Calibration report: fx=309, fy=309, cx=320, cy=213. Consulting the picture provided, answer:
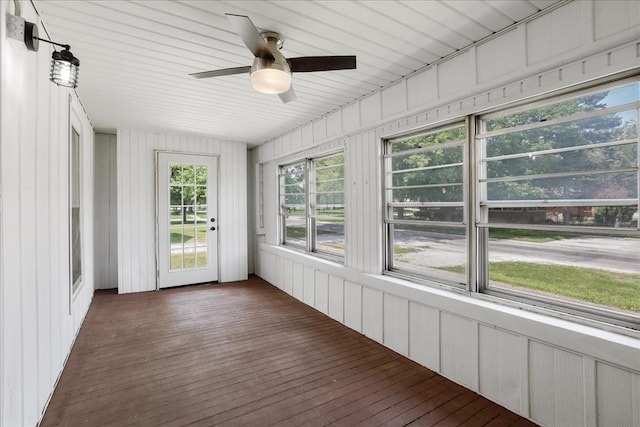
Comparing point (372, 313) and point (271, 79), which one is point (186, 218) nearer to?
point (372, 313)

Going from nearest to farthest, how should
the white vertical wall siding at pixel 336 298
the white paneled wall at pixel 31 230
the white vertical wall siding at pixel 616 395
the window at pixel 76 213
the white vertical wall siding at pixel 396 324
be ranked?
1. the white paneled wall at pixel 31 230
2. the white vertical wall siding at pixel 616 395
3. the white vertical wall siding at pixel 396 324
4. the window at pixel 76 213
5. the white vertical wall siding at pixel 336 298

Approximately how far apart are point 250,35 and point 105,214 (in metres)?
4.68

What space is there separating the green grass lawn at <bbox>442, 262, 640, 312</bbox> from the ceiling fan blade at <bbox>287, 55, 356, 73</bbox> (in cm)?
180

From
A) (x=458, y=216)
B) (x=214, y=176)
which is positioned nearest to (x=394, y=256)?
(x=458, y=216)

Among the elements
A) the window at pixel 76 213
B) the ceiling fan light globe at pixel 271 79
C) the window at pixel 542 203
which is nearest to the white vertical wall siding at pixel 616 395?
the window at pixel 542 203

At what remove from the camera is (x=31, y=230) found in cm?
175

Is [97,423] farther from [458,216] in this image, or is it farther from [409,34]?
[409,34]

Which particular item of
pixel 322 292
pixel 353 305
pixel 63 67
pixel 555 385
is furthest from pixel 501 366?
pixel 63 67

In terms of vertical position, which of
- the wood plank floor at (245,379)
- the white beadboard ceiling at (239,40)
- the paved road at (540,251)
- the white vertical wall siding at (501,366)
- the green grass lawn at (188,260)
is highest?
the white beadboard ceiling at (239,40)

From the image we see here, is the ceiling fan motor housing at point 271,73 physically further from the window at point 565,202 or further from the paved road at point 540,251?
the paved road at point 540,251

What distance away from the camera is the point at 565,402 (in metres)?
1.81

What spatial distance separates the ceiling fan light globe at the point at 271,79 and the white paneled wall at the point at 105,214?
4.34m

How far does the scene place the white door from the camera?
5.04m

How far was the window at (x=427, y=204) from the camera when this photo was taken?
255 centimetres
